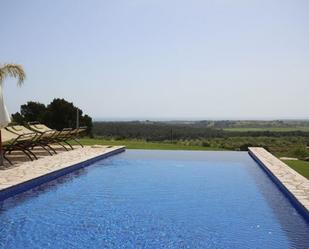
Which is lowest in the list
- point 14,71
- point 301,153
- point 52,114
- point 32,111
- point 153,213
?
point 153,213

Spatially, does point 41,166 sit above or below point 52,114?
below

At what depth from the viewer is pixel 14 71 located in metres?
12.0

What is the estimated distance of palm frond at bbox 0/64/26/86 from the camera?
11.9 m

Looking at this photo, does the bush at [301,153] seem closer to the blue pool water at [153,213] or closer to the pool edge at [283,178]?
the pool edge at [283,178]

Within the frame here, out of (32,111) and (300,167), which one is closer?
(300,167)

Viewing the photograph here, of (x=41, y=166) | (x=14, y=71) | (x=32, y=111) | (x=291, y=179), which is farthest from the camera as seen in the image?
(x=32, y=111)

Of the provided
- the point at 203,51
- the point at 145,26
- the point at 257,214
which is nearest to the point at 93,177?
the point at 257,214

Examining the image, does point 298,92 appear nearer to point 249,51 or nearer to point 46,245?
point 249,51

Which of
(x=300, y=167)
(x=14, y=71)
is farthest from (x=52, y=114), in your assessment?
(x=300, y=167)

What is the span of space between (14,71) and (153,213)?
25.3 feet

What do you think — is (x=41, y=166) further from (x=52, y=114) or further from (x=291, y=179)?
(x=52, y=114)

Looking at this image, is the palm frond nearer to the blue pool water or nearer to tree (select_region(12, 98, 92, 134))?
the blue pool water

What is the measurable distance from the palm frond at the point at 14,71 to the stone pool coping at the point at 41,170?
249cm

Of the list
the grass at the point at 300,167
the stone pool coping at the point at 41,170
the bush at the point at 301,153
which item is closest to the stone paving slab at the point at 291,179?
the grass at the point at 300,167
